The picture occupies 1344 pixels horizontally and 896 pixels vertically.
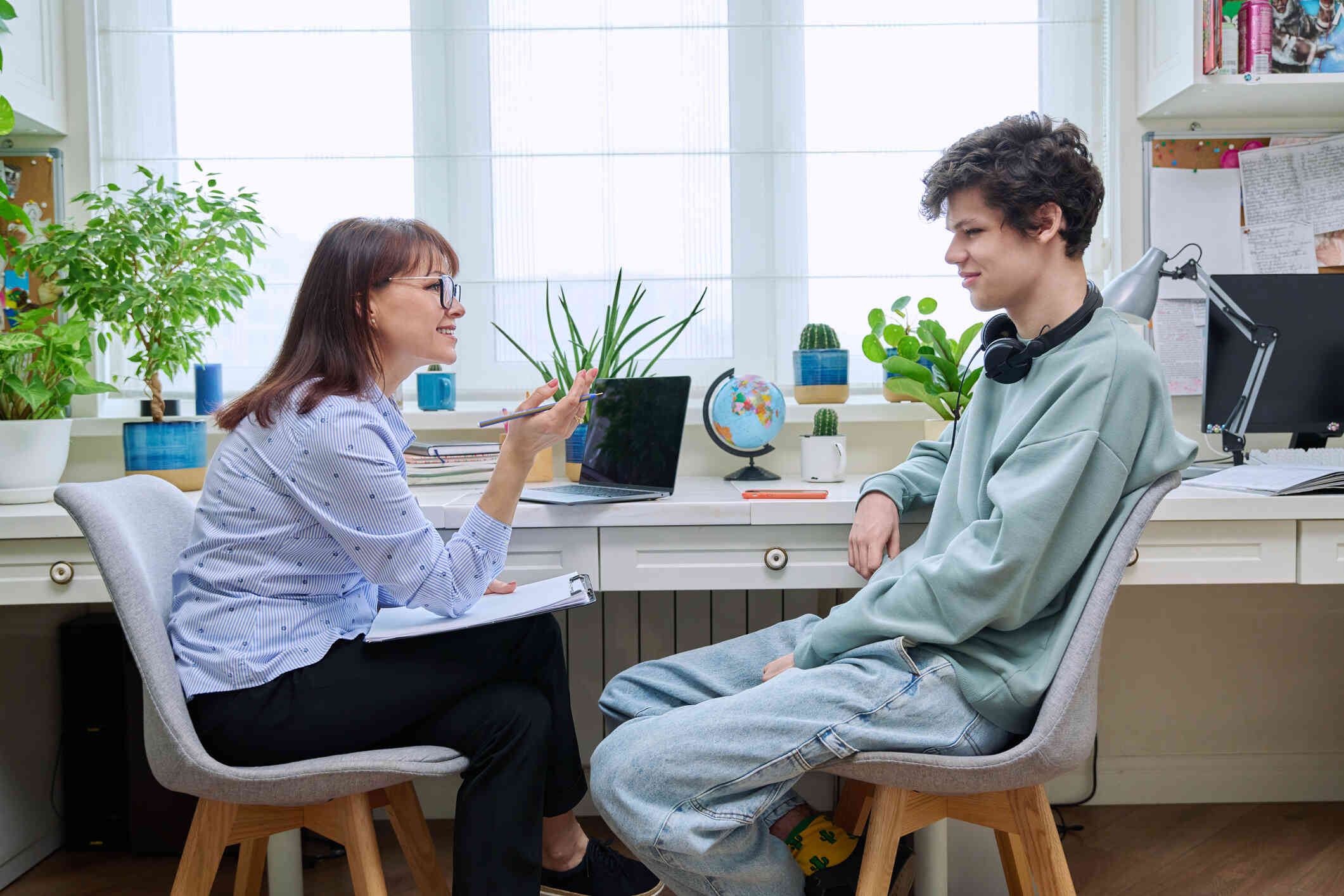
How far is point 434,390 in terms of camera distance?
217 cm

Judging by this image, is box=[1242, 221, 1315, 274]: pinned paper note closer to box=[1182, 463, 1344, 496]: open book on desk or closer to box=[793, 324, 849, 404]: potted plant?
box=[1182, 463, 1344, 496]: open book on desk

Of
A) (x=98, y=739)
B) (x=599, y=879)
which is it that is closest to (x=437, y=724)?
(x=599, y=879)

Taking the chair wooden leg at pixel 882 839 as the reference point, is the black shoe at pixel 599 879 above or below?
below

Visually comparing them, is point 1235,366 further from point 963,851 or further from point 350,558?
point 350,558

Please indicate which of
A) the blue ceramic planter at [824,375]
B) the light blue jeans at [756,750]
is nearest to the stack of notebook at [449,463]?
the blue ceramic planter at [824,375]

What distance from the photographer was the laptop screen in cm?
167

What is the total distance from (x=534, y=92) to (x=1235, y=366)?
1.69 metres

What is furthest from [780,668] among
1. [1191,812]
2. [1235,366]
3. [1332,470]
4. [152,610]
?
[1191,812]

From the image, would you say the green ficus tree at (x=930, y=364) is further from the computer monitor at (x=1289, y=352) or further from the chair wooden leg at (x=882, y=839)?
the chair wooden leg at (x=882, y=839)

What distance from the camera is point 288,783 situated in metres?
1.13

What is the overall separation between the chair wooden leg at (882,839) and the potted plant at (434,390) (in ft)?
4.57

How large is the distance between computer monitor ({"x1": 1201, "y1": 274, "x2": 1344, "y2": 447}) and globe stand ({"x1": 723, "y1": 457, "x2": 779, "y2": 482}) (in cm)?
93

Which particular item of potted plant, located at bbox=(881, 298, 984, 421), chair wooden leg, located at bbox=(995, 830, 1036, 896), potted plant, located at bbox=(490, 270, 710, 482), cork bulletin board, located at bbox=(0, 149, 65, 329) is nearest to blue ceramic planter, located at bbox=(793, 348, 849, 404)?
potted plant, located at bbox=(881, 298, 984, 421)

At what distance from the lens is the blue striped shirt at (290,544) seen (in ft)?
3.78
